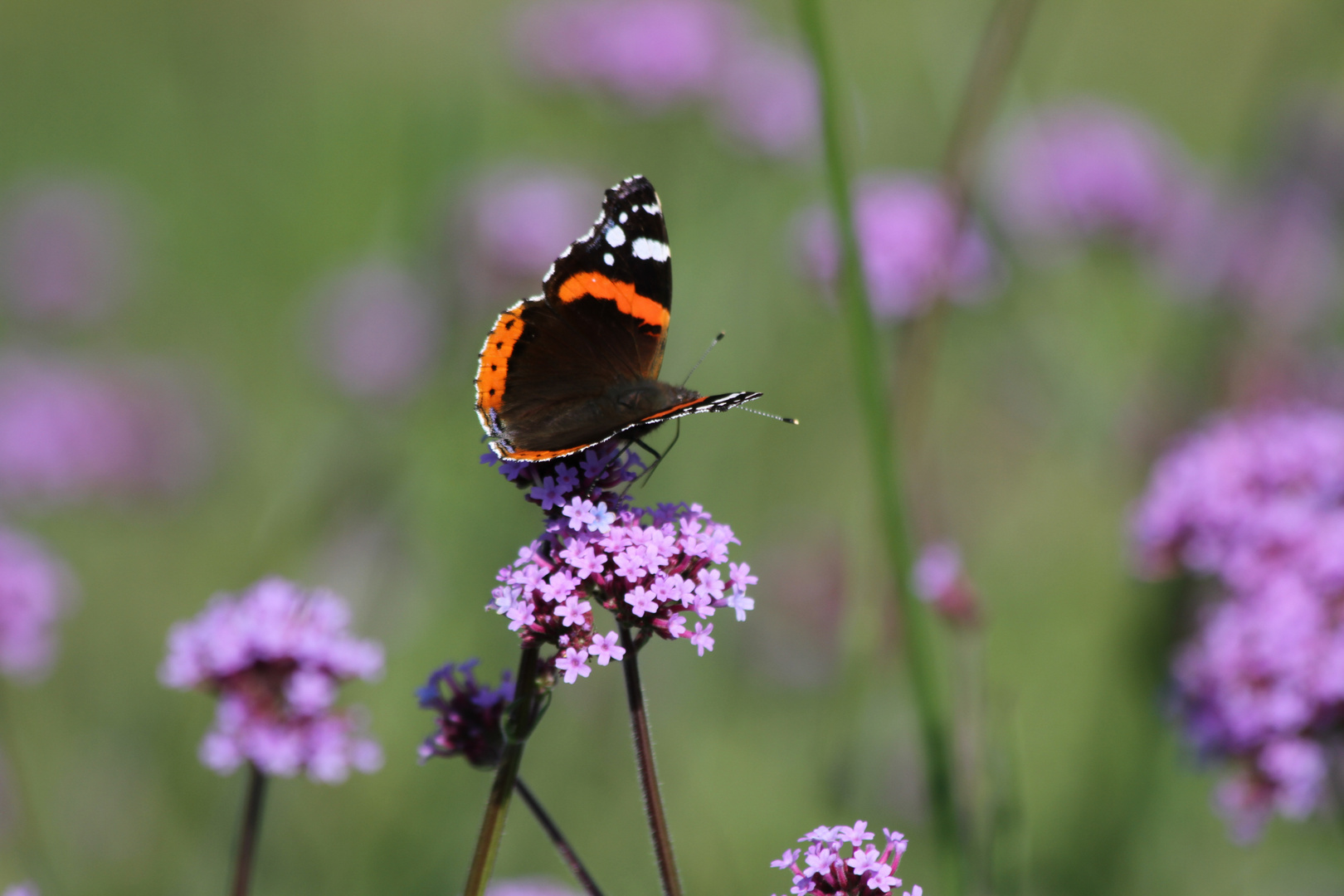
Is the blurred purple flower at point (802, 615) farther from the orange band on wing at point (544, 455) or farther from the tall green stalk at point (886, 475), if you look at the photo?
the orange band on wing at point (544, 455)

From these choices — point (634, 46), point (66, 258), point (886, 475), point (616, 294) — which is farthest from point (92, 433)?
point (886, 475)

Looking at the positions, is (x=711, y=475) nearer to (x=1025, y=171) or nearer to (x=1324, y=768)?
(x=1025, y=171)

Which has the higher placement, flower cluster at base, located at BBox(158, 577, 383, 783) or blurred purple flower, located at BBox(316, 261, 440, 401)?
blurred purple flower, located at BBox(316, 261, 440, 401)

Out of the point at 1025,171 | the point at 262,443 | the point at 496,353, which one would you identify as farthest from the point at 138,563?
the point at 1025,171

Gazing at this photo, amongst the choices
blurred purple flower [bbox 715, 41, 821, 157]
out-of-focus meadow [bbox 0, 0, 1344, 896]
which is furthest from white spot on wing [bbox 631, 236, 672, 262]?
blurred purple flower [bbox 715, 41, 821, 157]

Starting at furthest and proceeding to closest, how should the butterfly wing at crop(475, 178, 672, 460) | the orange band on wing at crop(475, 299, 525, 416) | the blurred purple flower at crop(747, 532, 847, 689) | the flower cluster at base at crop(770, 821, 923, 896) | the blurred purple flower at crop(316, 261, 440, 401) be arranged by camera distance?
the blurred purple flower at crop(316, 261, 440, 401), the blurred purple flower at crop(747, 532, 847, 689), the orange band on wing at crop(475, 299, 525, 416), the butterfly wing at crop(475, 178, 672, 460), the flower cluster at base at crop(770, 821, 923, 896)

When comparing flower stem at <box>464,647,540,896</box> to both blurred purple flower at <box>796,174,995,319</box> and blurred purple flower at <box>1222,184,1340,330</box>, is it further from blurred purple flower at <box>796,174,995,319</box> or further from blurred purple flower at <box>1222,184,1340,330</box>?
blurred purple flower at <box>1222,184,1340,330</box>

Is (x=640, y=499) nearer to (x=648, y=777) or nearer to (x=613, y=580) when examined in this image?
(x=613, y=580)
